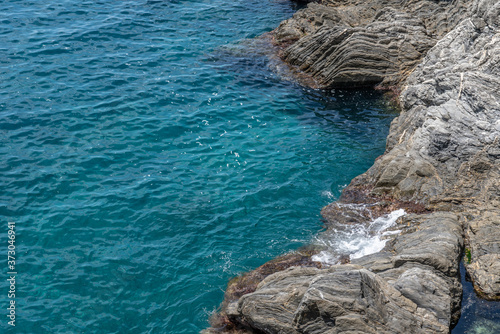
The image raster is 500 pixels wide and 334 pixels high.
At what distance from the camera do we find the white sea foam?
17.8m

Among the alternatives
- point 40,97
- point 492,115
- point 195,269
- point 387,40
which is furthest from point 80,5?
point 492,115

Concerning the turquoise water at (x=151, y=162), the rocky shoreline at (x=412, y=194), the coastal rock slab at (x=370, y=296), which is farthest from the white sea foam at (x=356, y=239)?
the coastal rock slab at (x=370, y=296)

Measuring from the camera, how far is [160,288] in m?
17.3

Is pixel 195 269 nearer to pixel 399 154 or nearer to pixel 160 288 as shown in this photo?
pixel 160 288

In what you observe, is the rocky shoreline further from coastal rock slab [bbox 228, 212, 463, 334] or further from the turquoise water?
the turquoise water

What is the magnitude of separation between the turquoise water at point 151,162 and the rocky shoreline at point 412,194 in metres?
1.72

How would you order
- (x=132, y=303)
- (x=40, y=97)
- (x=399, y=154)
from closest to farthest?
(x=132, y=303), (x=399, y=154), (x=40, y=97)

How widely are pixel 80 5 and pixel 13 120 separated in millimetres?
17505

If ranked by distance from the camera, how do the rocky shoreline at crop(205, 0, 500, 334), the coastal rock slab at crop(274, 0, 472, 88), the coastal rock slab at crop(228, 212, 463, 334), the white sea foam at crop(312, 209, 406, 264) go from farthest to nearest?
the coastal rock slab at crop(274, 0, 472, 88) → the white sea foam at crop(312, 209, 406, 264) → the rocky shoreline at crop(205, 0, 500, 334) → the coastal rock slab at crop(228, 212, 463, 334)

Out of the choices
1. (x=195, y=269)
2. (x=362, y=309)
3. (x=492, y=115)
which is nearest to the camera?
(x=362, y=309)

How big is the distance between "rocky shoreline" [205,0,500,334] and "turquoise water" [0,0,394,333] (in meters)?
1.72

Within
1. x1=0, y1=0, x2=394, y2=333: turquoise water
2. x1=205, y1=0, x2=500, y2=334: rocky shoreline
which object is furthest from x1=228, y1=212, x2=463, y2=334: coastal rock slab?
x1=0, y1=0, x2=394, y2=333: turquoise water

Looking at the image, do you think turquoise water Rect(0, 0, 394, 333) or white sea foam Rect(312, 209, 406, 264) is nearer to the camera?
turquoise water Rect(0, 0, 394, 333)

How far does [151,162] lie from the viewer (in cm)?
2377
